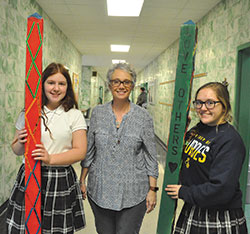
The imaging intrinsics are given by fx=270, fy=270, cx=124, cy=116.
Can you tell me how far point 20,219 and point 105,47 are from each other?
5992 millimetres

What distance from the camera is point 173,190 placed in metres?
1.07

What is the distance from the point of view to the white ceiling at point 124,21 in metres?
3.62

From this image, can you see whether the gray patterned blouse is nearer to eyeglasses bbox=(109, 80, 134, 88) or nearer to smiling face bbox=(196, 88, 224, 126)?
eyeglasses bbox=(109, 80, 134, 88)

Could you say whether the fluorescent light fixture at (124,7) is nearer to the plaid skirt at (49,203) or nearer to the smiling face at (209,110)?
the smiling face at (209,110)

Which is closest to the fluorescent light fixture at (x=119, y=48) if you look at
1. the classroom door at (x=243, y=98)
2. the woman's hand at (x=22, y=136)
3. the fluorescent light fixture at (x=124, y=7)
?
the fluorescent light fixture at (x=124, y=7)

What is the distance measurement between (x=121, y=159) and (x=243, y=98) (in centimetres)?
190

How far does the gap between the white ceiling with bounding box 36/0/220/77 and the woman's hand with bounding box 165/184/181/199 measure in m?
2.97

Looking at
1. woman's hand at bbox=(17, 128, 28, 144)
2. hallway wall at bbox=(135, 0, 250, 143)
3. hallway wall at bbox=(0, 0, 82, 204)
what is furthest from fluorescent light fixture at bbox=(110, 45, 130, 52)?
woman's hand at bbox=(17, 128, 28, 144)

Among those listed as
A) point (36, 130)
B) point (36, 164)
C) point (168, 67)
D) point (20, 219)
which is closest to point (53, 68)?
point (36, 130)

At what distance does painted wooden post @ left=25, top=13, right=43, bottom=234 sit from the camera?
3.32 ft

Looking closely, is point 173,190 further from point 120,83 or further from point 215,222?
point 120,83

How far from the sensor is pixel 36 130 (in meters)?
1.08

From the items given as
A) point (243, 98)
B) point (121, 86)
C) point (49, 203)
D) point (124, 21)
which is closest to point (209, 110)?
point (121, 86)

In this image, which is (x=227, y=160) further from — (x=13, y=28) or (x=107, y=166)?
(x=13, y=28)
